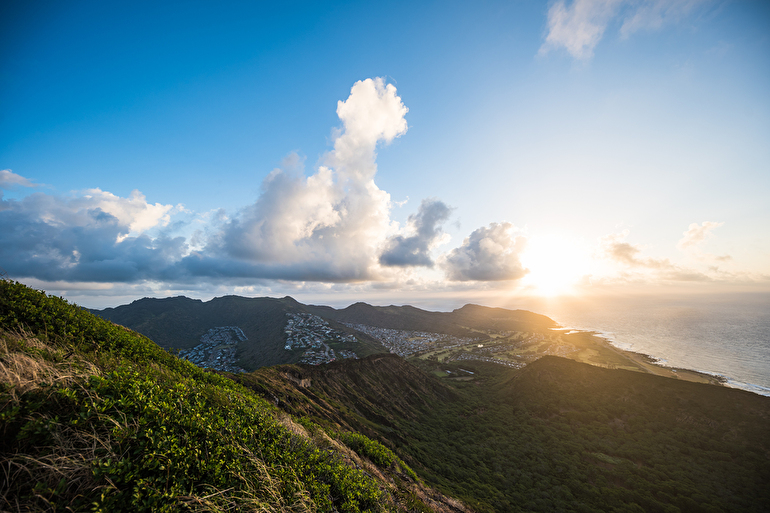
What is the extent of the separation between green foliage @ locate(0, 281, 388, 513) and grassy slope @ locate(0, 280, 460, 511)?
0.08 ft

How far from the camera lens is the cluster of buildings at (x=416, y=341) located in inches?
5207

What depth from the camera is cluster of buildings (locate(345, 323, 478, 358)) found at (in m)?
132

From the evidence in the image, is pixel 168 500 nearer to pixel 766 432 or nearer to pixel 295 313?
pixel 766 432

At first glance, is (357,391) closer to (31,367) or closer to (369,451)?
(369,451)

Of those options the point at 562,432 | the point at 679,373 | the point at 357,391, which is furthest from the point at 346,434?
the point at 679,373

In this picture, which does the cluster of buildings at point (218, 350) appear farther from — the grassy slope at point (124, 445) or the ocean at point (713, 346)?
the ocean at point (713, 346)

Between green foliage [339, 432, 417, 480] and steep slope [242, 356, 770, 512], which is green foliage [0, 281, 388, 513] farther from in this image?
steep slope [242, 356, 770, 512]

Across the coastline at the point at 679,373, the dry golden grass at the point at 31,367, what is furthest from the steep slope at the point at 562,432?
the coastline at the point at 679,373

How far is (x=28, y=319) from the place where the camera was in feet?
31.1

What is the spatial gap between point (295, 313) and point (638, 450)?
186 meters

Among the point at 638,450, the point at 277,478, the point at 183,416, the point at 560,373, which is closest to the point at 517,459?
the point at 638,450

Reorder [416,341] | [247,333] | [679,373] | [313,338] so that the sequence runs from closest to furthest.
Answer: [679,373] → [313,338] → [416,341] → [247,333]

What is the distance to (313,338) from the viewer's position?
13112cm

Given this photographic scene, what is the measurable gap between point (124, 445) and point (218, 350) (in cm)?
15637
